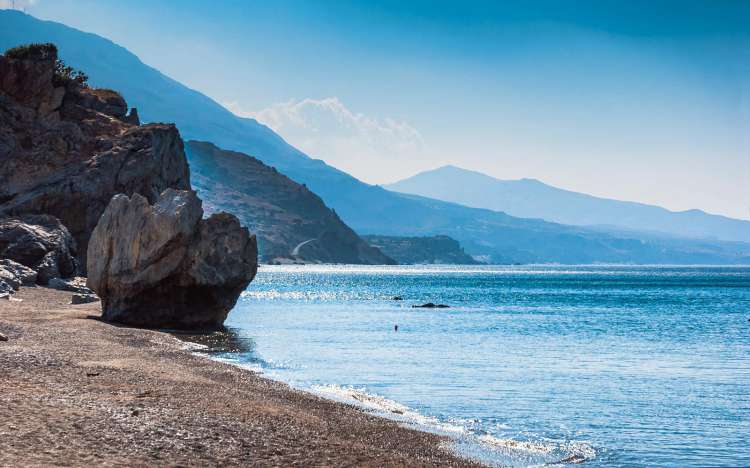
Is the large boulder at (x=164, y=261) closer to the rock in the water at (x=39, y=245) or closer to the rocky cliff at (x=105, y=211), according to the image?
the rocky cliff at (x=105, y=211)

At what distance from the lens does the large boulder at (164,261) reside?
44094 millimetres

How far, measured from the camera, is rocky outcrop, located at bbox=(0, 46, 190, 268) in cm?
7888

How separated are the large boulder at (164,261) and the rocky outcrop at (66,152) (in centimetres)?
3378

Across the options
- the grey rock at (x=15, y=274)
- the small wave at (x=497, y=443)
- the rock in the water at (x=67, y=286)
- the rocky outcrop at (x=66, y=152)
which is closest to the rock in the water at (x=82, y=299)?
the rock in the water at (x=67, y=286)

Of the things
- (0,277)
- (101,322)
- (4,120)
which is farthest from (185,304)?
(4,120)

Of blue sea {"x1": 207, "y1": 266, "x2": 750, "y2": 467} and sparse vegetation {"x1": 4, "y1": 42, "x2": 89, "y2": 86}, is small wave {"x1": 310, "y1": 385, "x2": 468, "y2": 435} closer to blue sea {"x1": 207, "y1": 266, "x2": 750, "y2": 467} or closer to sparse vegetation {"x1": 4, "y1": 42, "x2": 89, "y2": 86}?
blue sea {"x1": 207, "y1": 266, "x2": 750, "y2": 467}

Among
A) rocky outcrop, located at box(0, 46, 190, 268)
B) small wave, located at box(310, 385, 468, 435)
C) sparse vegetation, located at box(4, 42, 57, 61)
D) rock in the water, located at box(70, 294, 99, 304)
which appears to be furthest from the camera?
sparse vegetation, located at box(4, 42, 57, 61)

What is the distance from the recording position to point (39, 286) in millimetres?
59219

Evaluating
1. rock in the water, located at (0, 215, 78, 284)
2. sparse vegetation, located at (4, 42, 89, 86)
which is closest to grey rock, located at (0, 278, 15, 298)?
rock in the water, located at (0, 215, 78, 284)

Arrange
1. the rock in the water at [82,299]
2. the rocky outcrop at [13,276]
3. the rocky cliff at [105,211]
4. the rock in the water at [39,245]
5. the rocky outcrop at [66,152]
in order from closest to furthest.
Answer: the rocky cliff at [105,211], the rocky outcrop at [13,276], the rock in the water at [82,299], the rock in the water at [39,245], the rocky outcrop at [66,152]

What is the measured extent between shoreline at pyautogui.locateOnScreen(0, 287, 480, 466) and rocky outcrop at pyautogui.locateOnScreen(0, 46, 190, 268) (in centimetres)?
5127

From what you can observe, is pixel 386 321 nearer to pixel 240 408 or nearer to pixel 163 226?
pixel 163 226

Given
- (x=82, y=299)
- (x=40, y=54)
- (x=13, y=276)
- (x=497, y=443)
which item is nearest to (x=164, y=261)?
(x=82, y=299)

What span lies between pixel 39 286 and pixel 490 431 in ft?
151
